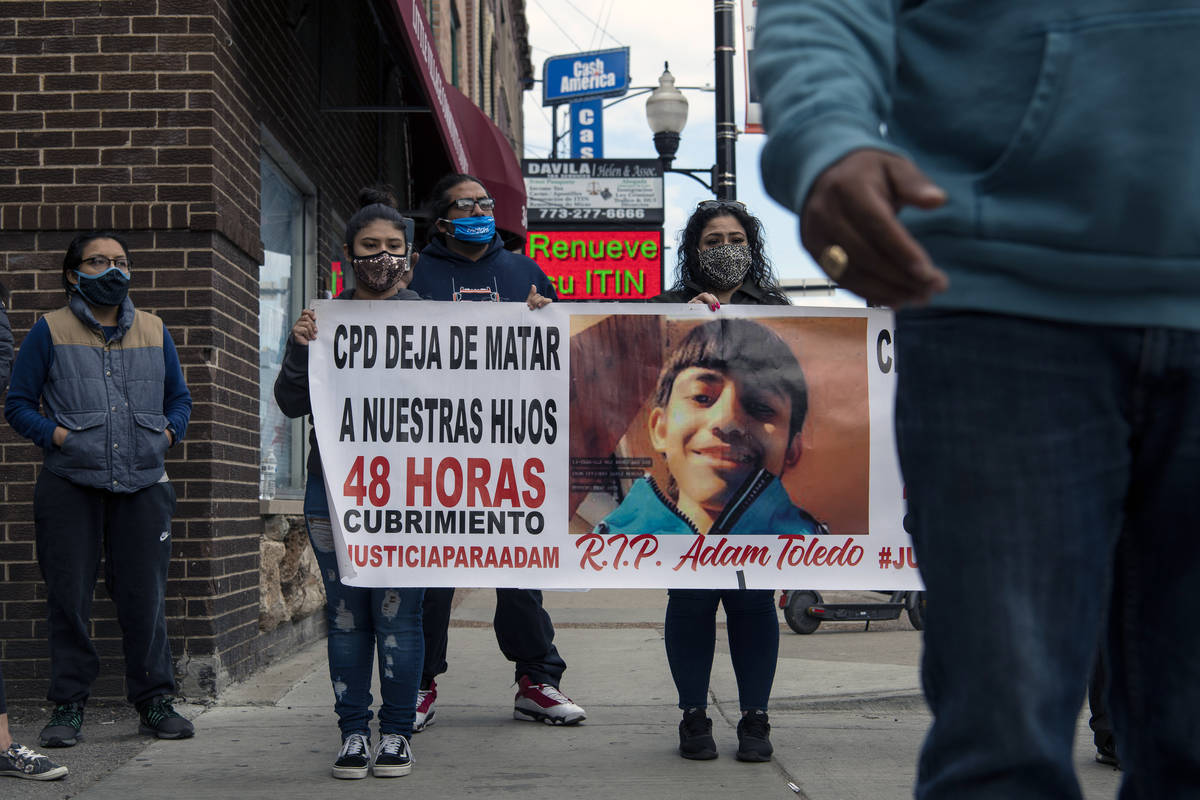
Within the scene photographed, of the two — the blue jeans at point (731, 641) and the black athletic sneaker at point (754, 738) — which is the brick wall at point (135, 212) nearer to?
the blue jeans at point (731, 641)

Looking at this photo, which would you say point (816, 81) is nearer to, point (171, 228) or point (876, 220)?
point (876, 220)

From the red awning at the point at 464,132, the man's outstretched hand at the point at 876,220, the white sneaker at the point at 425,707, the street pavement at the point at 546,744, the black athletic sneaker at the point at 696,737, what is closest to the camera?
the man's outstretched hand at the point at 876,220

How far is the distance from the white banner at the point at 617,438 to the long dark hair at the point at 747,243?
0.14 m

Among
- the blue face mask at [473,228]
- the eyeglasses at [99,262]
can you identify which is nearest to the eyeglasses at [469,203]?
the blue face mask at [473,228]

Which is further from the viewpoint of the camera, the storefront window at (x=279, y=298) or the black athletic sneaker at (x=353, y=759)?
the storefront window at (x=279, y=298)

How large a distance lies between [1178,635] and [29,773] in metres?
3.89

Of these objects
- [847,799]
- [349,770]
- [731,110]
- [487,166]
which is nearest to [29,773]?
[349,770]

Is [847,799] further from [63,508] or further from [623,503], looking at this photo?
[63,508]

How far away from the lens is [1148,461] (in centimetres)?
156

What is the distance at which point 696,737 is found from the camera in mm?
4746

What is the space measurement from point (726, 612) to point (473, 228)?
184 centimetres

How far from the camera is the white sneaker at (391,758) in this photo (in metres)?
4.48

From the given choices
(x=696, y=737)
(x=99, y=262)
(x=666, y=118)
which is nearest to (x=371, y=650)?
(x=696, y=737)

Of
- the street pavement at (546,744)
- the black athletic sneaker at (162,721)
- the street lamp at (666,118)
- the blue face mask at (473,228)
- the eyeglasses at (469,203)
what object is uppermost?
the street lamp at (666,118)
